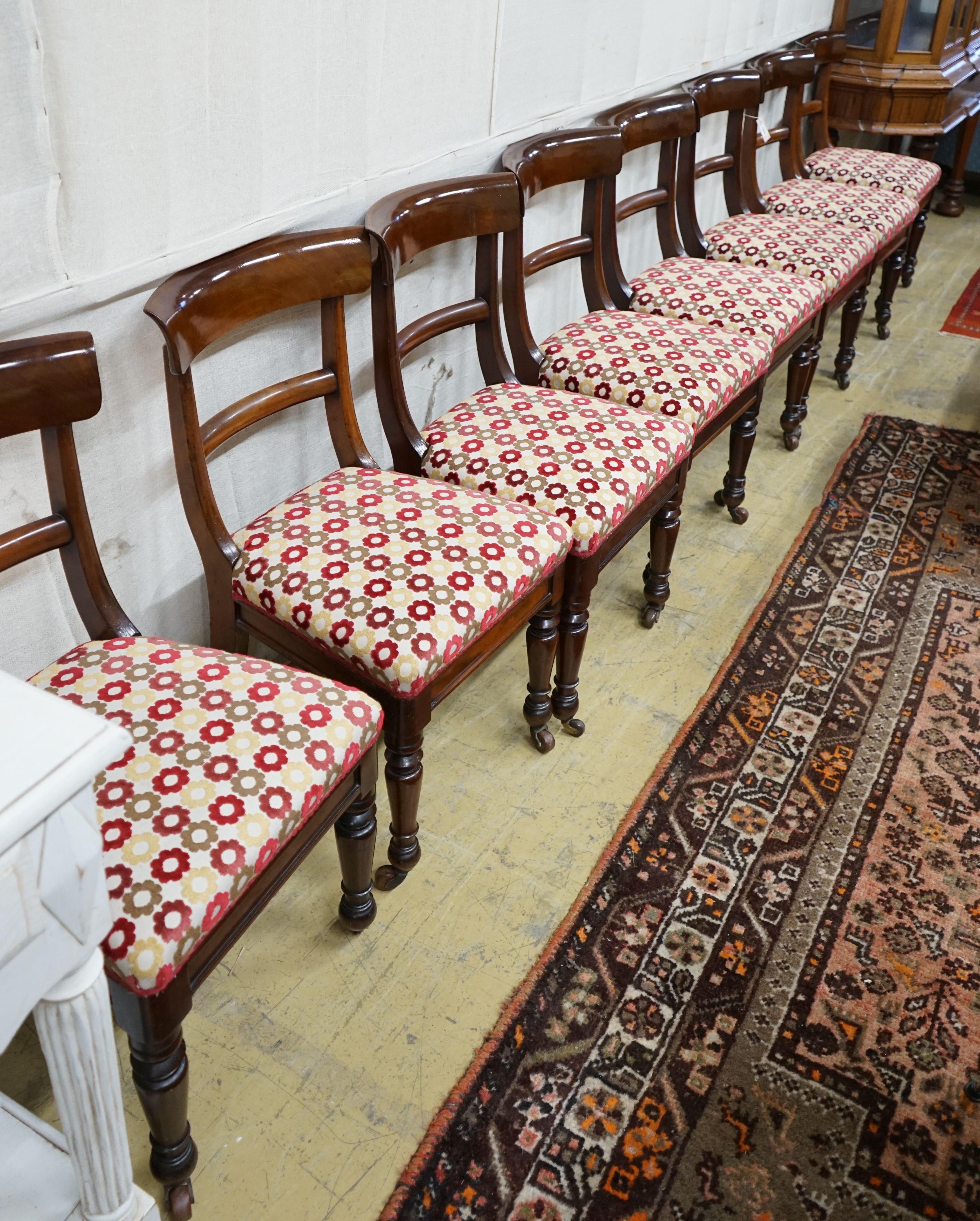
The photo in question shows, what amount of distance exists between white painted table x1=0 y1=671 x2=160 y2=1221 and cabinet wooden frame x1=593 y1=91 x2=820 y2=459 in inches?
64.2

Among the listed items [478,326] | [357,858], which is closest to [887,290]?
[478,326]

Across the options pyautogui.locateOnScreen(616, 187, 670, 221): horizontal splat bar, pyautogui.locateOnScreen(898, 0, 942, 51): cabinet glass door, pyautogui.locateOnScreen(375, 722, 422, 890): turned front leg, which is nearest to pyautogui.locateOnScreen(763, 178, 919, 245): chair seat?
pyautogui.locateOnScreen(616, 187, 670, 221): horizontal splat bar

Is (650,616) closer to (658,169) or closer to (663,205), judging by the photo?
(663,205)

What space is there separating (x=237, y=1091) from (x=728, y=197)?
8.72 ft

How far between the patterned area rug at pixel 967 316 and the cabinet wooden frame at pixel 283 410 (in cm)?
273

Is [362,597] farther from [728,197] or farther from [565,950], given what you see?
[728,197]

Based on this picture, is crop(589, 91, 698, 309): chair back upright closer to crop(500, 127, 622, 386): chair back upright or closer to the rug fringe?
crop(500, 127, 622, 386): chair back upright

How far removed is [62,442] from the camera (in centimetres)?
125

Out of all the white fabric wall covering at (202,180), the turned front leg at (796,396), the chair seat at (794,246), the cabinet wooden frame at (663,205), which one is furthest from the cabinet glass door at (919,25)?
the white fabric wall covering at (202,180)

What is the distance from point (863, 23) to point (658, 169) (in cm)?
169

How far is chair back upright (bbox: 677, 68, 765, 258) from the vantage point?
2.67 metres

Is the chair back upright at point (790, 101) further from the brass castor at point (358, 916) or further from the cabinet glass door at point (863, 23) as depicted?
the brass castor at point (358, 916)

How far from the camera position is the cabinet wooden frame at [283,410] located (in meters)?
1.40

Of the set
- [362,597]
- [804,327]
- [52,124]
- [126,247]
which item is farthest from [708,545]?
[52,124]
